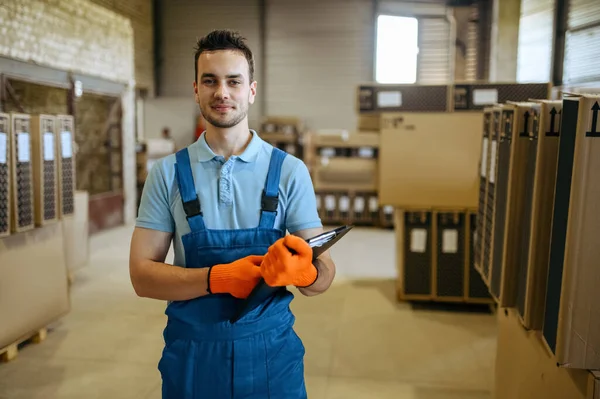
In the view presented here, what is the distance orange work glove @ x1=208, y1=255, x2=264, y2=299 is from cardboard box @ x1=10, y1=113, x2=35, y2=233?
2.16 m

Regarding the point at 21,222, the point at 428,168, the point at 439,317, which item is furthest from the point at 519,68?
the point at 21,222

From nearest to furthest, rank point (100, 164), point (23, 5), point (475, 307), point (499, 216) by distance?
point (499, 216)
point (475, 307)
point (23, 5)
point (100, 164)

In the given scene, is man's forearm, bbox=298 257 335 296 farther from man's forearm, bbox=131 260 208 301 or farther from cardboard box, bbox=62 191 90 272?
cardboard box, bbox=62 191 90 272

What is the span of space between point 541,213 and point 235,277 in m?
0.88

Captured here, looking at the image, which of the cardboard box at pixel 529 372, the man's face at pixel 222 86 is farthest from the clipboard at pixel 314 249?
the cardboard box at pixel 529 372

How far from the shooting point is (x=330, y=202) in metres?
7.50

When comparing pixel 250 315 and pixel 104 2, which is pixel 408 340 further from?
pixel 104 2

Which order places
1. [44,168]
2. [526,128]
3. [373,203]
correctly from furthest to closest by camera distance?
[373,203] → [44,168] → [526,128]

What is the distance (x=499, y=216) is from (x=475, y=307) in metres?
2.51

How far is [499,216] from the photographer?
182 centimetres

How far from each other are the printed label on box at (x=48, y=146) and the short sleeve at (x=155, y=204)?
2190 millimetres

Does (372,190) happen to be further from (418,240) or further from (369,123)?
(418,240)

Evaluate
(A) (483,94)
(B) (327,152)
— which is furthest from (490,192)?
(B) (327,152)

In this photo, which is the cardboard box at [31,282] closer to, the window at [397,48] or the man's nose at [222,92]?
the man's nose at [222,92]
